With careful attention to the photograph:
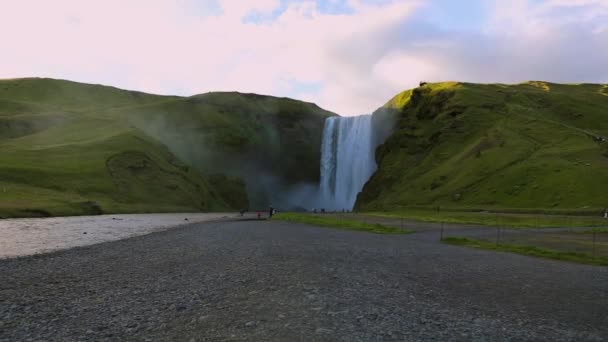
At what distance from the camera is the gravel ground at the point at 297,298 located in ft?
40.3

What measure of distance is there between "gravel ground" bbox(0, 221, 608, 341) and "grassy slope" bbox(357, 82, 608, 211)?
182ft

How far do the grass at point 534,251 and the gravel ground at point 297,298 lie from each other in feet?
7.46

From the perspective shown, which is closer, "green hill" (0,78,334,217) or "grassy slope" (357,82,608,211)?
"grassy slope" (357,82,608,211)

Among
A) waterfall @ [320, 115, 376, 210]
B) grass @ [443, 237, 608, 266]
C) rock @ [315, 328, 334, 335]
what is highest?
waterfall @ [320, 115, 376, 210]

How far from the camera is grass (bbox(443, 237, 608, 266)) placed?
27906 mm

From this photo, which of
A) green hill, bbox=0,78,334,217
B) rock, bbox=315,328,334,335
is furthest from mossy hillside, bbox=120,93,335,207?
rock, bbox=315,328,334,335

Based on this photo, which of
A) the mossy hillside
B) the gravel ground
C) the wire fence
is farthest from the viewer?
the mossy hillside

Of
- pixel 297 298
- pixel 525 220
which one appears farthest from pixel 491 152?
pixel 297 298

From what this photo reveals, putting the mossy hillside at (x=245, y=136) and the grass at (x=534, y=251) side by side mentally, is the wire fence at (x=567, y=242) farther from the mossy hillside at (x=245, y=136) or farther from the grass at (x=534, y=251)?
the mossy hillside at (x=245, y=136)

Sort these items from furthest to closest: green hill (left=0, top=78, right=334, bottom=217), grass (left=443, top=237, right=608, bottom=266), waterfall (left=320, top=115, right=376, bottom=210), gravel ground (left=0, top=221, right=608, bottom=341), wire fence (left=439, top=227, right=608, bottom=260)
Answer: waterfall (left=320, top=115, right=376, bottom=210)
green hill (left=0, top=78, right=334, bottom=217)
wire fence (left=439, top=227, right=608, bottom=260)
grass (left=443, top=237, right=608, bottom=266)
gravel ground (left=0, top=221, right=608, bottom=341)

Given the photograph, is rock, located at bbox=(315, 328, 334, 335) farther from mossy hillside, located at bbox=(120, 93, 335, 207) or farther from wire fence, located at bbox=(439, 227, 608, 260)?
mossy hillside, located at bbox=(120, 93, 335, 207)

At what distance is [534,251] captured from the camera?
31.8m

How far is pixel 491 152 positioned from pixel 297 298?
100.0 m

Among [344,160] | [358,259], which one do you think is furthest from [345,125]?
[358,259]
